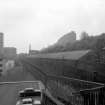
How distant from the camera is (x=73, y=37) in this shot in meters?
49.3

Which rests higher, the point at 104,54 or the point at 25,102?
the point at 104,54

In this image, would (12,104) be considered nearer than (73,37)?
Yes

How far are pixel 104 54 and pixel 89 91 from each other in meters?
11.3

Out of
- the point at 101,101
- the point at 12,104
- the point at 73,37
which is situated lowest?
the point at 12,104

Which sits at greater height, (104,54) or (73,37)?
(73,37)

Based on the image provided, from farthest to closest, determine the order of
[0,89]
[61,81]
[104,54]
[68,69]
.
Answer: [104,54], [68,69], [61,81], [0,89]

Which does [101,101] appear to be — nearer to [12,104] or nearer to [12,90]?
[12,104]

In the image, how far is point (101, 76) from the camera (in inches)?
350

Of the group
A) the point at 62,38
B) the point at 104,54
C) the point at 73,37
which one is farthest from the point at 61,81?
the point at 62,38

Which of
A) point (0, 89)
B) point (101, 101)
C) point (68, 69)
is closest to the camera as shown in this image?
point (101, 101)

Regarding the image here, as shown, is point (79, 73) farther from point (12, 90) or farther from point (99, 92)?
point (99, 92)

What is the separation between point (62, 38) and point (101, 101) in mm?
51887

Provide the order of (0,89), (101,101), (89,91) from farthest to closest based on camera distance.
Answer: (0,89) → (89,91) → (101,101)

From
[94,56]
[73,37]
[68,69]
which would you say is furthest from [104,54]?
[73,37]
